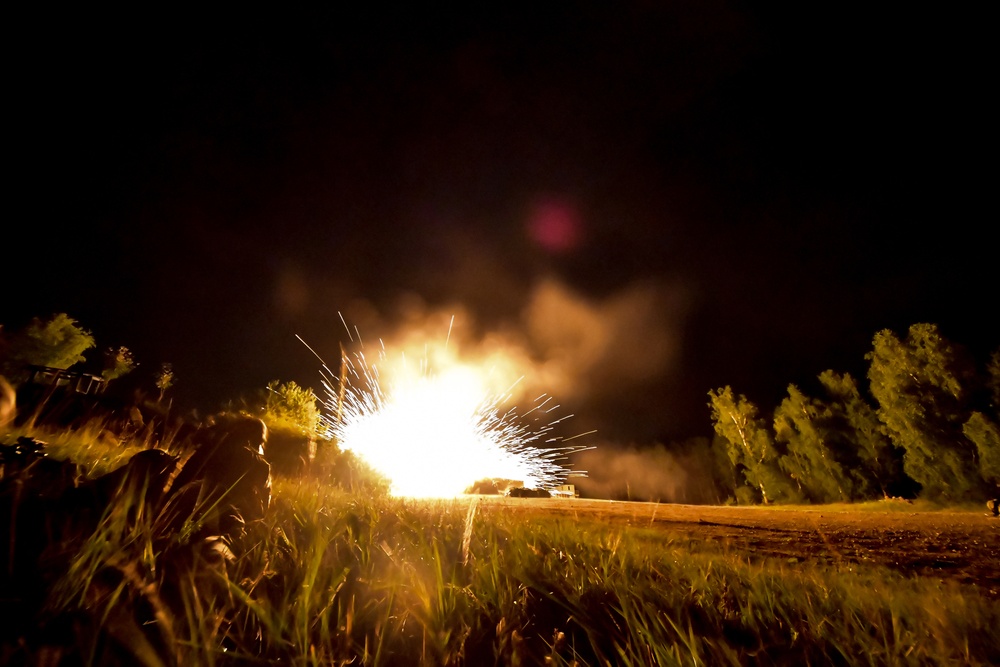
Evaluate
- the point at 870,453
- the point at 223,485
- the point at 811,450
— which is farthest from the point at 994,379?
the point at 223,485

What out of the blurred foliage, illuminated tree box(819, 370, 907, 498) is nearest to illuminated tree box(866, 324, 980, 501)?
illuminated tree box(819, 370, 907, 498)

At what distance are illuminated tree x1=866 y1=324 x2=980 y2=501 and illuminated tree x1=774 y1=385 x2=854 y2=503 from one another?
352 centimetres

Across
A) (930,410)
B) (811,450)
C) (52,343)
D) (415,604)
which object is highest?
(52,343)

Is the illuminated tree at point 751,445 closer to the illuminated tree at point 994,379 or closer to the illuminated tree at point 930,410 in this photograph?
the illuminated tree at point 930,410

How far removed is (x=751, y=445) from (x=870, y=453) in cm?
697

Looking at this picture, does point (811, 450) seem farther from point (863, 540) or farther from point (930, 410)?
point (863, 540)

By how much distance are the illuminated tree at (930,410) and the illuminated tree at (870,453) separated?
221 centimetres

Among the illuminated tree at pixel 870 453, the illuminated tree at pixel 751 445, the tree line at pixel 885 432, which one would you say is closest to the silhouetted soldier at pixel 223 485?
the tree line at pixel 885 432

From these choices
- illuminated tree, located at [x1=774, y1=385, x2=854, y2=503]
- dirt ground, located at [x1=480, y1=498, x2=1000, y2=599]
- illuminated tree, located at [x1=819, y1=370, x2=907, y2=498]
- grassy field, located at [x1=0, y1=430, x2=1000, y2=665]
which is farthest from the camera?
illuminated tree, located at [x1=774, y1=385, x2=854, y2=503]

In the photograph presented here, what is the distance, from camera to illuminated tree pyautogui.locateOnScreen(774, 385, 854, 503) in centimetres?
2669

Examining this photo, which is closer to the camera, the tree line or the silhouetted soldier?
the silhouetted soldier

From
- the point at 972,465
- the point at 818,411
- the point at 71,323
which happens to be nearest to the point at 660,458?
the point at 818,411

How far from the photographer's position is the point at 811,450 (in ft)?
90.5

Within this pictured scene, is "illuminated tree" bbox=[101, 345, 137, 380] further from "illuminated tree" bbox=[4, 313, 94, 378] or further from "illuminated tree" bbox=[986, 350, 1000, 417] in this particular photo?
"illuminated tree" bbox=[986, 350, 1000, 417]
